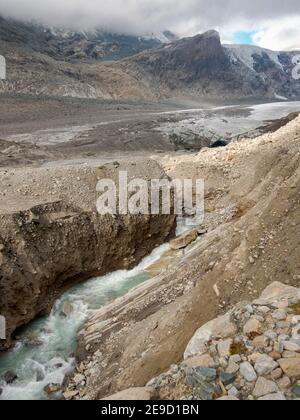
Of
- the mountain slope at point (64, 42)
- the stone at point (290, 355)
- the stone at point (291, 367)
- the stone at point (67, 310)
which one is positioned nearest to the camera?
the stone at point (291, 367)

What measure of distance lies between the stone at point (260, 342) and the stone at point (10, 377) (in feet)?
19.3

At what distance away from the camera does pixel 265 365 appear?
197 inches

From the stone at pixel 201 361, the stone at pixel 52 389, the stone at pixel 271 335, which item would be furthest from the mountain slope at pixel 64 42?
the stone at pixel 271 335

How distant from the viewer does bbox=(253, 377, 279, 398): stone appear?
477cm

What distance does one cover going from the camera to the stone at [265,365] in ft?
16.3

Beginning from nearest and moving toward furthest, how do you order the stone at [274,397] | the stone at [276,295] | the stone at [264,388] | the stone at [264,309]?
the stone at [274,397]
the stone at [264,388]
the stone at [264,309]
the stone at [276,295]

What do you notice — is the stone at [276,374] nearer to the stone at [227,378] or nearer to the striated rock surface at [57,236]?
the stone at [227,378]

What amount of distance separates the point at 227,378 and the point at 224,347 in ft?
1.85

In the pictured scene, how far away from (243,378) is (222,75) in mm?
159547

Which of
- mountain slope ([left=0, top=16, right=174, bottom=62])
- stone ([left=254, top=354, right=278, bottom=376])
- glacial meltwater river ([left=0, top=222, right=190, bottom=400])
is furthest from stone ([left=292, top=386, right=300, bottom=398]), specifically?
mountain slope ([left=0, top=16, right=174, bottom=62])

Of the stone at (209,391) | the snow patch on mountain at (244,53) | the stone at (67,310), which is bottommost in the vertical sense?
the stone at (67,310)

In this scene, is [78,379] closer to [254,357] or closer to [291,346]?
[254,357]

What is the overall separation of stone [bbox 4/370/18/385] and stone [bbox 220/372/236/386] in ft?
18.8

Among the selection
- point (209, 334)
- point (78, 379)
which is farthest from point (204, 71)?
point (209, 334)
